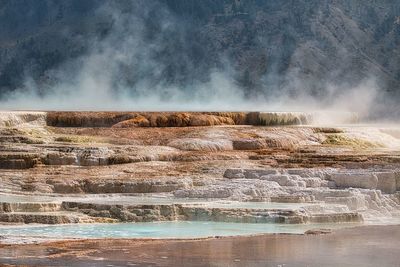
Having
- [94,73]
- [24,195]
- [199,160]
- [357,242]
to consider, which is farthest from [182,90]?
[357,242]

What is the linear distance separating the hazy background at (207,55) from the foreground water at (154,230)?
24590 millimetres

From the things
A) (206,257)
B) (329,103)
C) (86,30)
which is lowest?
(206,257)

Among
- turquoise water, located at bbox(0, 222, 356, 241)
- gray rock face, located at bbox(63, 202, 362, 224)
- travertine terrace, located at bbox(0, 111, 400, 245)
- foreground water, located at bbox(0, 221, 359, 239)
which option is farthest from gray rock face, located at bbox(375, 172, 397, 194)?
turquoise water, located at bbox(0, 222, 356, 241)

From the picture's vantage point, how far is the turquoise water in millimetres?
16703

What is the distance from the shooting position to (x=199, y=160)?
A: 23984mm

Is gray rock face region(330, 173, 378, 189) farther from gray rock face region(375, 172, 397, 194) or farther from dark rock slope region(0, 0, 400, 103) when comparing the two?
dark rock slope region(0, 0, 400, 103)

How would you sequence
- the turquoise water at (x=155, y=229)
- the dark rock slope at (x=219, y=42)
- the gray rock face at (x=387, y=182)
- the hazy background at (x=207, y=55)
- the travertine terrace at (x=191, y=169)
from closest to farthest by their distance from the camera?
the turquoise water at (x=155, y=229) < the travertine terrace at (x=191, y=169) < the gray rock face at (x=387, y=182) < the hazy background at (x=207, y=55) < the dark rock slope at (x=219, y=42)

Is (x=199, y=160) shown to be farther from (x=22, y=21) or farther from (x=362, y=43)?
(x=22, y=21)

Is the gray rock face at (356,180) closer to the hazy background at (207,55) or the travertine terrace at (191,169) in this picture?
the travertine terrace at (191,169)

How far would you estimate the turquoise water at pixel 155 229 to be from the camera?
16.7 metres

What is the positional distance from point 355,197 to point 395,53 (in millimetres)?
26916

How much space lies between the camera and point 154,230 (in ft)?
56.9

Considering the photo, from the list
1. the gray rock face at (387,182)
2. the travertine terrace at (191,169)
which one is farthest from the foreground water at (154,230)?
the gray rock face at (387,182)

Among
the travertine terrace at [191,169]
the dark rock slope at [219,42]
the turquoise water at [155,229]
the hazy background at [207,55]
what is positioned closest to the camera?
the turquoise water at [155,229]
